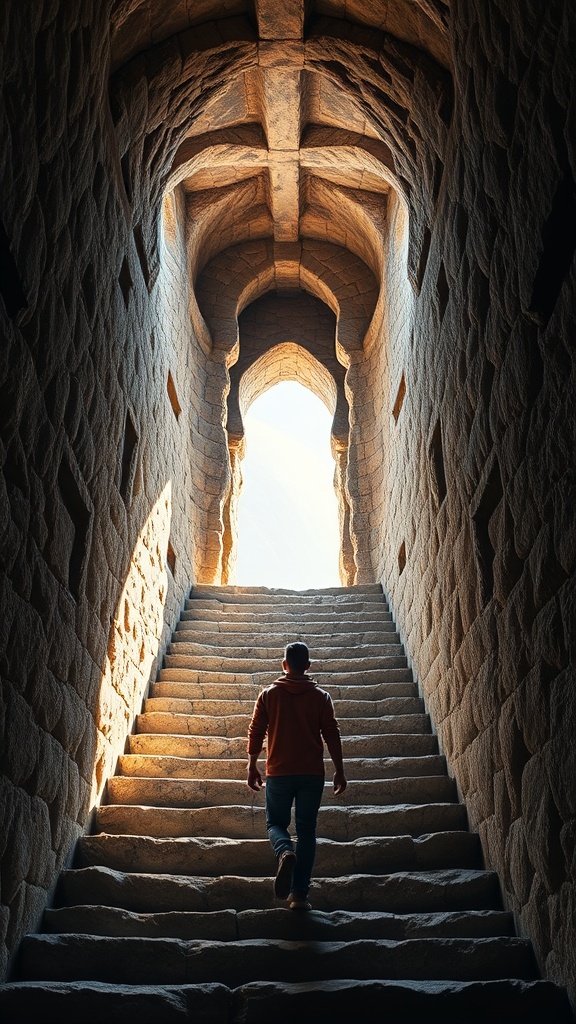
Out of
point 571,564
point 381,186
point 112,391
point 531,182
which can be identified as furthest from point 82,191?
point 381,186

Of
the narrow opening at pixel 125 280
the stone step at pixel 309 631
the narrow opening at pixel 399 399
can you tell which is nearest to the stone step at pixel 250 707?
the stone step at pixel 309 631

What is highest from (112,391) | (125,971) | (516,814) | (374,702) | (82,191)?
(82,191)

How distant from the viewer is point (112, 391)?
191 inches

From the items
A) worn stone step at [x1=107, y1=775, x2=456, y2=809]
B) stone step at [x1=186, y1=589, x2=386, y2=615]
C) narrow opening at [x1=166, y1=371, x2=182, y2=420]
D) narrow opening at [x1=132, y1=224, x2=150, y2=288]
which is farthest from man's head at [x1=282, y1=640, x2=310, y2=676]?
narrow opening at [x1=166, y1=371, x2=182, y2=420]

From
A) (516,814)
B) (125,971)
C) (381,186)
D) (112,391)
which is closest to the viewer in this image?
(125,971)

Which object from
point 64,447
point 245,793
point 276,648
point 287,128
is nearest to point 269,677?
point 276,648

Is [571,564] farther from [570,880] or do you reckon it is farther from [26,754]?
[26,754]

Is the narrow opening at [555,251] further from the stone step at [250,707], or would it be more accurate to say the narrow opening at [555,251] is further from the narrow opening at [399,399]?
the narrow opening at [399,399]

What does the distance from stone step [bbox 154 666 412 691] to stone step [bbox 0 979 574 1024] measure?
3.11m

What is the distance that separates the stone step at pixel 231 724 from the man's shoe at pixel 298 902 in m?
1.91

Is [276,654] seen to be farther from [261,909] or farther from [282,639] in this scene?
Answer: [261,909]

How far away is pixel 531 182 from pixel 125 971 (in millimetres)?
3103

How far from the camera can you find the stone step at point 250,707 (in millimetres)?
5723

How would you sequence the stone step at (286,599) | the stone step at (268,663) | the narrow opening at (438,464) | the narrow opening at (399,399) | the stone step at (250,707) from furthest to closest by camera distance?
the stone step at (286,599)
the narrow opening at (399,399)
the stone step at (268,663)
the stone step at (250,707)
the narrow opening at (438,464)
